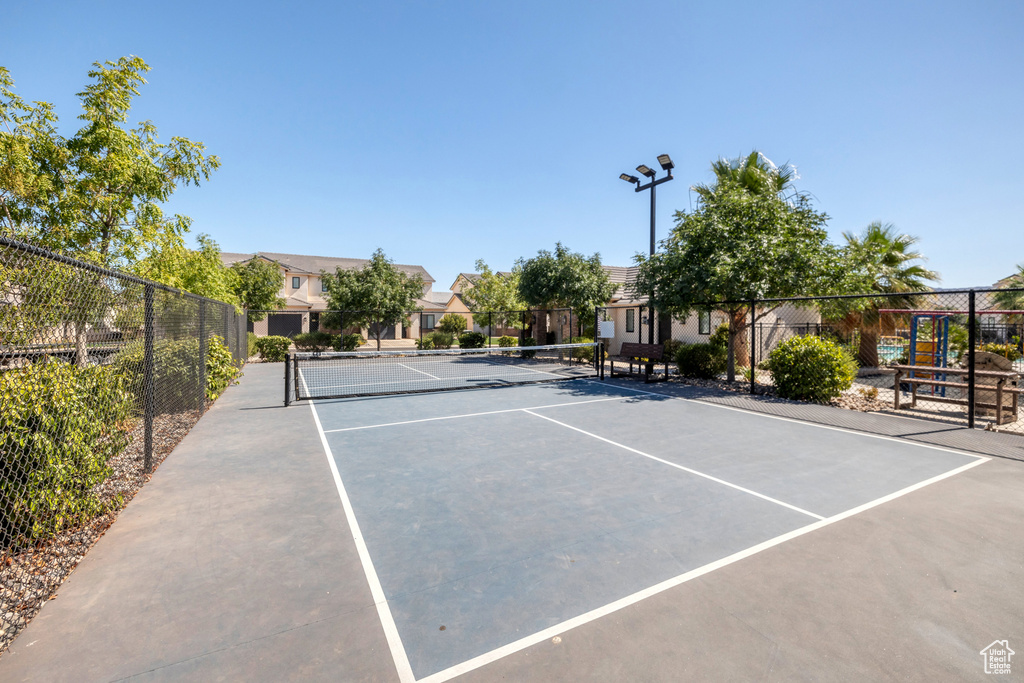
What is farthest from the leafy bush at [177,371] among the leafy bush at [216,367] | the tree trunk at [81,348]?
the tree trunk at [81,348]

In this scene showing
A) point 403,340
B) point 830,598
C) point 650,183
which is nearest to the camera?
point 830,598

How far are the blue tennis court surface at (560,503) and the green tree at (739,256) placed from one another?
4.52m

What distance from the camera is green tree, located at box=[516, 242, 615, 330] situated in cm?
2270

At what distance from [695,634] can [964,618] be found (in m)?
1.75

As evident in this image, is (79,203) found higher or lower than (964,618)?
higher

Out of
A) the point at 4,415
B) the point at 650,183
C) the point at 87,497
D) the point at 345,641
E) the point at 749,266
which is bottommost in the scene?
the point at 345,641

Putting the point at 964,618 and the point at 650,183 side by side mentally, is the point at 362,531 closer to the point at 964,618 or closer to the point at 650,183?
the point at 964,618

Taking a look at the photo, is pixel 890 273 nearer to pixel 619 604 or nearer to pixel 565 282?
pixel 565 282

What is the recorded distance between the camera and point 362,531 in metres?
4.27

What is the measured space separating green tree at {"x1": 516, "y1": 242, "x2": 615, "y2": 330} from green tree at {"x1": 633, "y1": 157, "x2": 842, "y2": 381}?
8.31 metres

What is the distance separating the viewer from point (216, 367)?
11.6m

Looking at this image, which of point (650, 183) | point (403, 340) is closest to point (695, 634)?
point (650, 183)

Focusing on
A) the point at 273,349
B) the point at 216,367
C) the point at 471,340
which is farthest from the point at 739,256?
the point at 273,349

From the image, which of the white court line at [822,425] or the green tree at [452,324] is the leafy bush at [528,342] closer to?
the white court line at [822,425]
